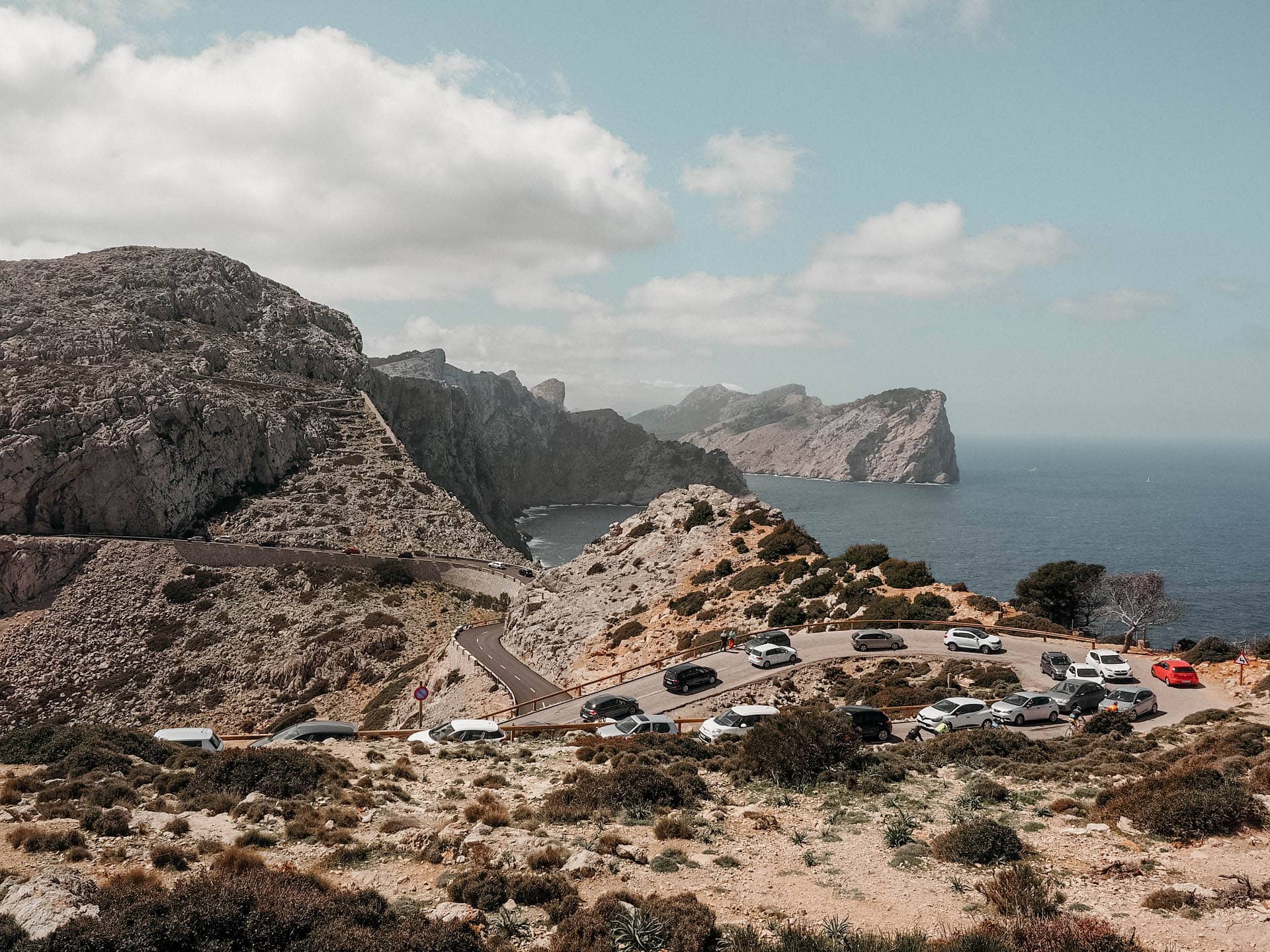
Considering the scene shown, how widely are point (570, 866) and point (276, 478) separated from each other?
89.3 meters

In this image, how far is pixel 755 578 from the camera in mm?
46000

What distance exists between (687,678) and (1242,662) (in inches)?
987

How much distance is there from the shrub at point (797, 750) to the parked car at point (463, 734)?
34.1 ft

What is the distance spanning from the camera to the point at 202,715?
2151 inches

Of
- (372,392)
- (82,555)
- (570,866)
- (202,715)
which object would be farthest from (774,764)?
(372,392)

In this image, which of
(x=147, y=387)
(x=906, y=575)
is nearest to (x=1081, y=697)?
(x=906, y=575)

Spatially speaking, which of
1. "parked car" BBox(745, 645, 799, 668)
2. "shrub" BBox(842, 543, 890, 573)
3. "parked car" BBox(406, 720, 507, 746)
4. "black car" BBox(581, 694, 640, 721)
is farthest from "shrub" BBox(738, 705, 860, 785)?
"shrub" BBox(842, 543, 890, 573)

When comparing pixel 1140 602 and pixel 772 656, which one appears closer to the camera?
Answer: pixel 772 656

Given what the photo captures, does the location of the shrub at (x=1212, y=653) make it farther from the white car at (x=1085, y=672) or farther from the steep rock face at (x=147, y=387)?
the steep rock face at (x=147, y=387)

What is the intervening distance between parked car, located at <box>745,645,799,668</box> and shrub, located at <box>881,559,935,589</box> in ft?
41.0

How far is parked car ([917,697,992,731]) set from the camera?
25.1m

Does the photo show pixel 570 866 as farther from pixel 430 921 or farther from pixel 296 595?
pixel 296 595

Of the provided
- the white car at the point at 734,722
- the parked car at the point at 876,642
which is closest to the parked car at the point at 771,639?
the parked car at the point at 876,642

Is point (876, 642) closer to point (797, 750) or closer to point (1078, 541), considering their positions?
point (797, 750)
